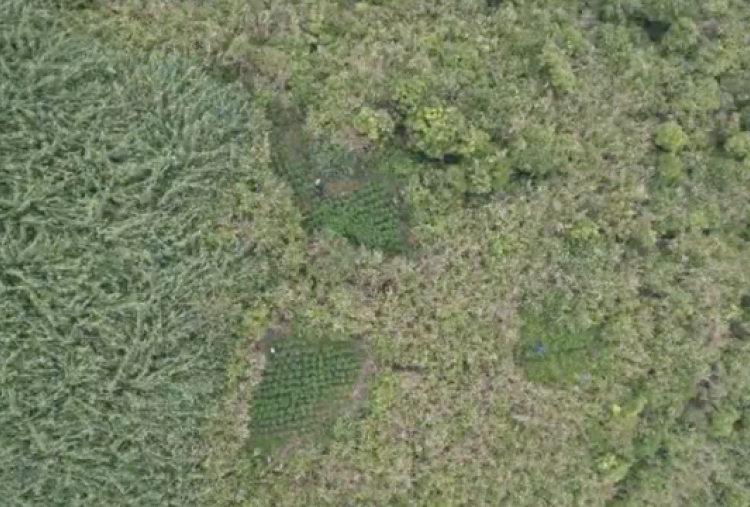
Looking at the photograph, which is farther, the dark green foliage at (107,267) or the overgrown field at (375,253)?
the overgrown field at (375,253)

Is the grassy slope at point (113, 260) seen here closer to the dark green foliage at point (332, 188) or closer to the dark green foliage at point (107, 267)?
the dark green foliage at point (107, 267)

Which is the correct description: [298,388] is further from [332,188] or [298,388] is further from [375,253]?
[332,188]

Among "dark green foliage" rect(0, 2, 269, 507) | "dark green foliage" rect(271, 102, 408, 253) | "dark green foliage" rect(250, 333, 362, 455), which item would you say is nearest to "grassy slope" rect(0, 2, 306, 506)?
"dark green foliage" rect(0, 2, 269, 507)

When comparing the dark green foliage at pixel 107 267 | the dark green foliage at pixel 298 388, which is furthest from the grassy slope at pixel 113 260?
the dark green foliage at pixel 298 388

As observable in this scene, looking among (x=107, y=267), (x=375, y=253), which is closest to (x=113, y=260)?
(x=107, y=267)

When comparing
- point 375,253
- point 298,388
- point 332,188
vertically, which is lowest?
point 298,388

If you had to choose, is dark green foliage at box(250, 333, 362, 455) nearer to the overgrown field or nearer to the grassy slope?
the overgrown field
